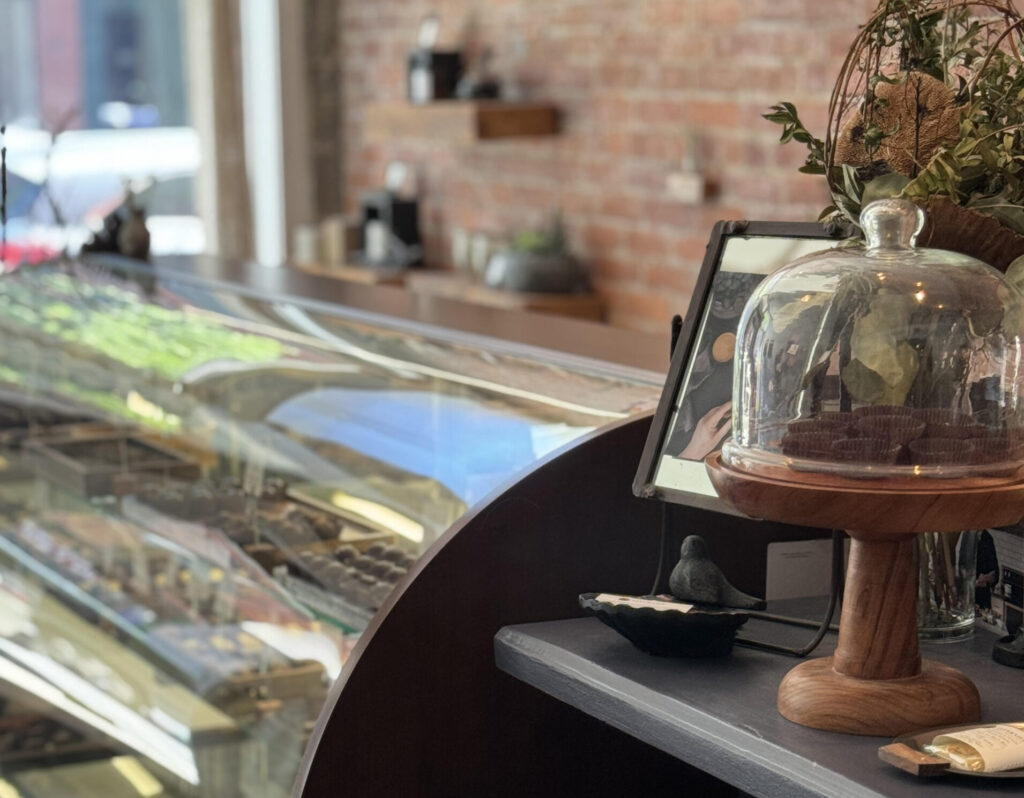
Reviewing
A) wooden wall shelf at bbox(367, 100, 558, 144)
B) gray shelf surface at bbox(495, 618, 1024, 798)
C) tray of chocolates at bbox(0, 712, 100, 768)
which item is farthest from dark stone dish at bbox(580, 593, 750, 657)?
wooden wall shelf at bbox(367, 100, 558, 144)

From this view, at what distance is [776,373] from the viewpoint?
3.07 ft

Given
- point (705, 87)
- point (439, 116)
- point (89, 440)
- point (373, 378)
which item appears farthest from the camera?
point (439, 116)

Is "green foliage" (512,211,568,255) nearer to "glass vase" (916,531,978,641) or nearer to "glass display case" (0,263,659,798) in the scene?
"glass display case" (0,263,659,798)

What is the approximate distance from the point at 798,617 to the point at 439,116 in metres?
4.19

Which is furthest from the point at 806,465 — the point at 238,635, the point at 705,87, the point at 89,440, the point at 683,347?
the point at 705,87

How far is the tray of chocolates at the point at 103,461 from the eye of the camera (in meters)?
2.21

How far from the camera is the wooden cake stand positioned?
0.87 metres

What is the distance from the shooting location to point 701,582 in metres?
1.13

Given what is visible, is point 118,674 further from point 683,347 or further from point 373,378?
point 683,347

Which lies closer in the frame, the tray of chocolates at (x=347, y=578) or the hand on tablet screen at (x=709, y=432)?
the hand on tablet screen at (x=709, y=432)

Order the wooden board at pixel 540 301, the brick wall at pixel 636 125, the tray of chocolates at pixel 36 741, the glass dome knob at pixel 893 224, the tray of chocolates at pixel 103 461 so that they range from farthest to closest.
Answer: the wooden board at pixel 540 301 → the brick wall at pixel 636 125 → the tray of chocolates at pixel 103 461 → the tray of chocolates at pixel 36 741 → the glass dome knob at pixel 893 224

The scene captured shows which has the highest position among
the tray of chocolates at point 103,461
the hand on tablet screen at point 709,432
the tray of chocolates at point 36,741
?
the hand on tablet screen at point 709,432

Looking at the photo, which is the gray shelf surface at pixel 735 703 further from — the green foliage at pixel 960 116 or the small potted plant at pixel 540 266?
the small potted plant at pixel 540 266

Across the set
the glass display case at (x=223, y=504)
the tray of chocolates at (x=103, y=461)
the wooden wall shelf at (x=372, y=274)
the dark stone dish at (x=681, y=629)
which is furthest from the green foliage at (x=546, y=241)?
the dark stone dish at (x=681, y=629)
